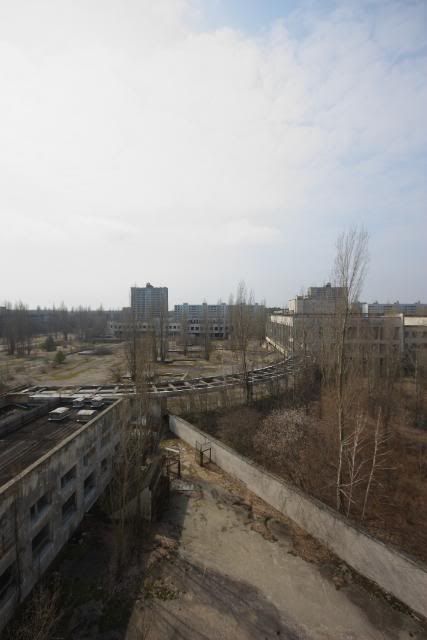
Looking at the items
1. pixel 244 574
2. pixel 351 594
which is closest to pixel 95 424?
pixel 244 574

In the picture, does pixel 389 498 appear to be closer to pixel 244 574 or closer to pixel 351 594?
pixel 351 594

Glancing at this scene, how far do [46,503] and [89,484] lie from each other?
10.6 ft

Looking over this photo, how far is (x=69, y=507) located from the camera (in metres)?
11.4

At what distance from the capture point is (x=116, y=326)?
265 ft

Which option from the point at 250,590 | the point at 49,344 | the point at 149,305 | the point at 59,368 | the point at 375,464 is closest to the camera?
the point at 250,590

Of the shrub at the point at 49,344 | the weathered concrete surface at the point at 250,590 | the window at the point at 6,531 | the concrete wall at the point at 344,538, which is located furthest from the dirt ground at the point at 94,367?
the window at the point at 6,531

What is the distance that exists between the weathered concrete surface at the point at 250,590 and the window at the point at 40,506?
386 centimetres

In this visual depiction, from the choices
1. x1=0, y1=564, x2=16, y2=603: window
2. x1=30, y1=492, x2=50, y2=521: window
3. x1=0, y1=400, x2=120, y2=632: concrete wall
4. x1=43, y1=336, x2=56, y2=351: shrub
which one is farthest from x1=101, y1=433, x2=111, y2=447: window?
x1=43, y1=336, x2=56, y2=351: shrub

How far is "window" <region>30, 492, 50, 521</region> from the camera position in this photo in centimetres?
926

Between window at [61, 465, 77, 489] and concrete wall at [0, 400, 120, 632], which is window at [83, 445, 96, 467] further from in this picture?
window at [61, 465, 77, 489]

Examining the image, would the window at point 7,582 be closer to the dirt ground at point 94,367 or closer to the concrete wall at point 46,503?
the concrete wall at point 46,503

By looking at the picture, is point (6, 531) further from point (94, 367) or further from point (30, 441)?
point (94, 367)

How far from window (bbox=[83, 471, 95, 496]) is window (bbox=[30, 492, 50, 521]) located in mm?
2761

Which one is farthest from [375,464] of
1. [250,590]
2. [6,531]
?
[6,531]
